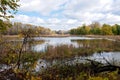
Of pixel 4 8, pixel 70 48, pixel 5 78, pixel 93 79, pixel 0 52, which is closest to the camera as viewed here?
pixel 93 79

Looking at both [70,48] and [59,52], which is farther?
[70,48]

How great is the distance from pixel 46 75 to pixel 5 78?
56.7 inches

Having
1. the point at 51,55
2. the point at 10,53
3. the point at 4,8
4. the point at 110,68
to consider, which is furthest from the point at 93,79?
the point at 51,55

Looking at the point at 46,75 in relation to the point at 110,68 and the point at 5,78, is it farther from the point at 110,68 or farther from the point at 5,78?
the point at 110,68

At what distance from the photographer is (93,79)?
20.0ft

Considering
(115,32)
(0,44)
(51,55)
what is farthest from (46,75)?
(115,32)

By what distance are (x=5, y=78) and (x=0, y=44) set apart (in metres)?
1.69

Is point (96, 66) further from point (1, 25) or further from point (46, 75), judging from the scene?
point (1, 25)

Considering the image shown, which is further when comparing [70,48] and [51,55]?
[70,48]

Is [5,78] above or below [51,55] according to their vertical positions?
above

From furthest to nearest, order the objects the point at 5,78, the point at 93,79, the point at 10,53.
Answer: the point at 10,53, the point at 5,78, the point at 93,79

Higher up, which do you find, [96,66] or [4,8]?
[4,8]

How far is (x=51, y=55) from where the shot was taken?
26.1 metres

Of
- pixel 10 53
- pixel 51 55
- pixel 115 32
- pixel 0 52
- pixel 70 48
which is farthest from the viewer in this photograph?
pixel 115 32
